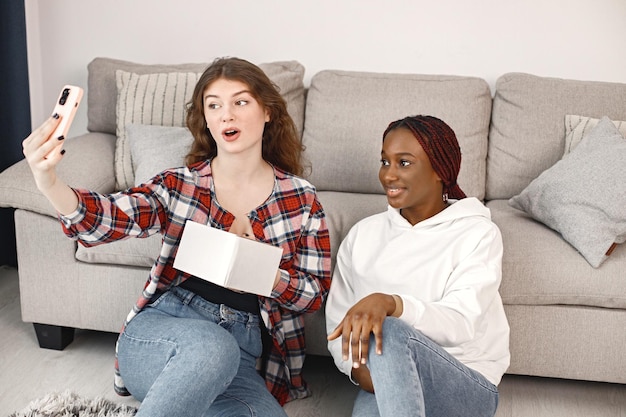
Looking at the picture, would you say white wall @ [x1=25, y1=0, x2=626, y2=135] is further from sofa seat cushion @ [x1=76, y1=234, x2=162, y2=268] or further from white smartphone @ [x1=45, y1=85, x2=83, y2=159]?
white smartphone @ [x1=45, y1=85, x2=83, y2=159]

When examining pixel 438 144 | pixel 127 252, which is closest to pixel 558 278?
pixel 438 144

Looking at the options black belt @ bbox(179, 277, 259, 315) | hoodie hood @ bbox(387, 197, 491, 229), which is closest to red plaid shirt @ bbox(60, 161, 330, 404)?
black belt @ bbox(179, 277, 259, 315)

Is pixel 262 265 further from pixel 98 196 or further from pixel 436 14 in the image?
pixel 436 14

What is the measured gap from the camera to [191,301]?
185 centimetres

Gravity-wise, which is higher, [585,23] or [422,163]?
[585,23]

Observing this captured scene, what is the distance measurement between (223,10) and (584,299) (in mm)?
1633

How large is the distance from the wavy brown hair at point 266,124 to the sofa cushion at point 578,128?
92 centimetres

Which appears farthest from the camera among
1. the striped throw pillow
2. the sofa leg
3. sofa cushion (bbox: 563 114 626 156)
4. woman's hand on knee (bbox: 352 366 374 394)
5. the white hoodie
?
the striped throw pillow

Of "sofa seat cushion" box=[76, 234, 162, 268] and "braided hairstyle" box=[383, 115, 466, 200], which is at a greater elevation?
"braided hairstyle" box=[383, 115, 466, 200]

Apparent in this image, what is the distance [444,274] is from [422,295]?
0.23 ft

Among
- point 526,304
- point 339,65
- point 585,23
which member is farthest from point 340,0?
point 526,304

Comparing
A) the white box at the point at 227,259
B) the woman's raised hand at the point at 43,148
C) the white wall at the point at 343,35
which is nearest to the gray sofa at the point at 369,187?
the white wall at the point at 343,35

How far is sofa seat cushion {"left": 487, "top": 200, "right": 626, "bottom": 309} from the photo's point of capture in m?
2.07

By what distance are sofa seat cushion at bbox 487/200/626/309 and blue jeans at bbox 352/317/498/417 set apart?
46 cm
